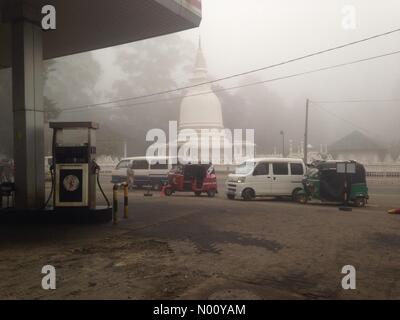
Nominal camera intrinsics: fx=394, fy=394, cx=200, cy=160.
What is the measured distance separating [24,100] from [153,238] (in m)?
5.31

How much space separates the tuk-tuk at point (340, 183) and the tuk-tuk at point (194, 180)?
5.62m

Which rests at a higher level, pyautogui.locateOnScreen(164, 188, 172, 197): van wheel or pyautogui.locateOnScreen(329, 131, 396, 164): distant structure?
pyautogui.locateOnScreen(329, 131, 396, 164): distant structure

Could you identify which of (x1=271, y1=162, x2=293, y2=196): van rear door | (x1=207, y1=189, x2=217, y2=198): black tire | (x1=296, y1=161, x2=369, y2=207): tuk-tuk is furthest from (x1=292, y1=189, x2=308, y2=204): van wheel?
(x1=207, y1=189, x2=217, y2=198): black tire

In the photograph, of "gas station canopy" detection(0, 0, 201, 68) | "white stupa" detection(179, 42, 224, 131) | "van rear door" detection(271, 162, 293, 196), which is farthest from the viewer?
"white stupa" detection(179, 42, 224, 131)

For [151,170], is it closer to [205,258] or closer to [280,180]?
[280,180]

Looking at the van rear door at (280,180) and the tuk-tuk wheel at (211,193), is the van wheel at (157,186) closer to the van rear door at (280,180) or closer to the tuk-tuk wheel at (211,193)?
the tuk-tuk wheel at (211,193)

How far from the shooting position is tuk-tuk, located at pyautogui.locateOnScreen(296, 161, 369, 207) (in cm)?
1543

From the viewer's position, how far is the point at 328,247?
7.88 m

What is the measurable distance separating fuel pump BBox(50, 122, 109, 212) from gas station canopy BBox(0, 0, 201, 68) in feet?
11.9

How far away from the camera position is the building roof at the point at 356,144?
2192 inches

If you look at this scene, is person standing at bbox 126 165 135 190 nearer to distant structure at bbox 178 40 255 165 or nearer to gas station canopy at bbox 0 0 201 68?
gas station canopy at bbox 0 0 201 68

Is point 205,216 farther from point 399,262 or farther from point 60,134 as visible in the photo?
point 399,262

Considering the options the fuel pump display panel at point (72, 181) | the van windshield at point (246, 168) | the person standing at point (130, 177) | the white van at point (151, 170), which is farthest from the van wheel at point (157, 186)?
the fuel pump display panel at point (72, 181)
